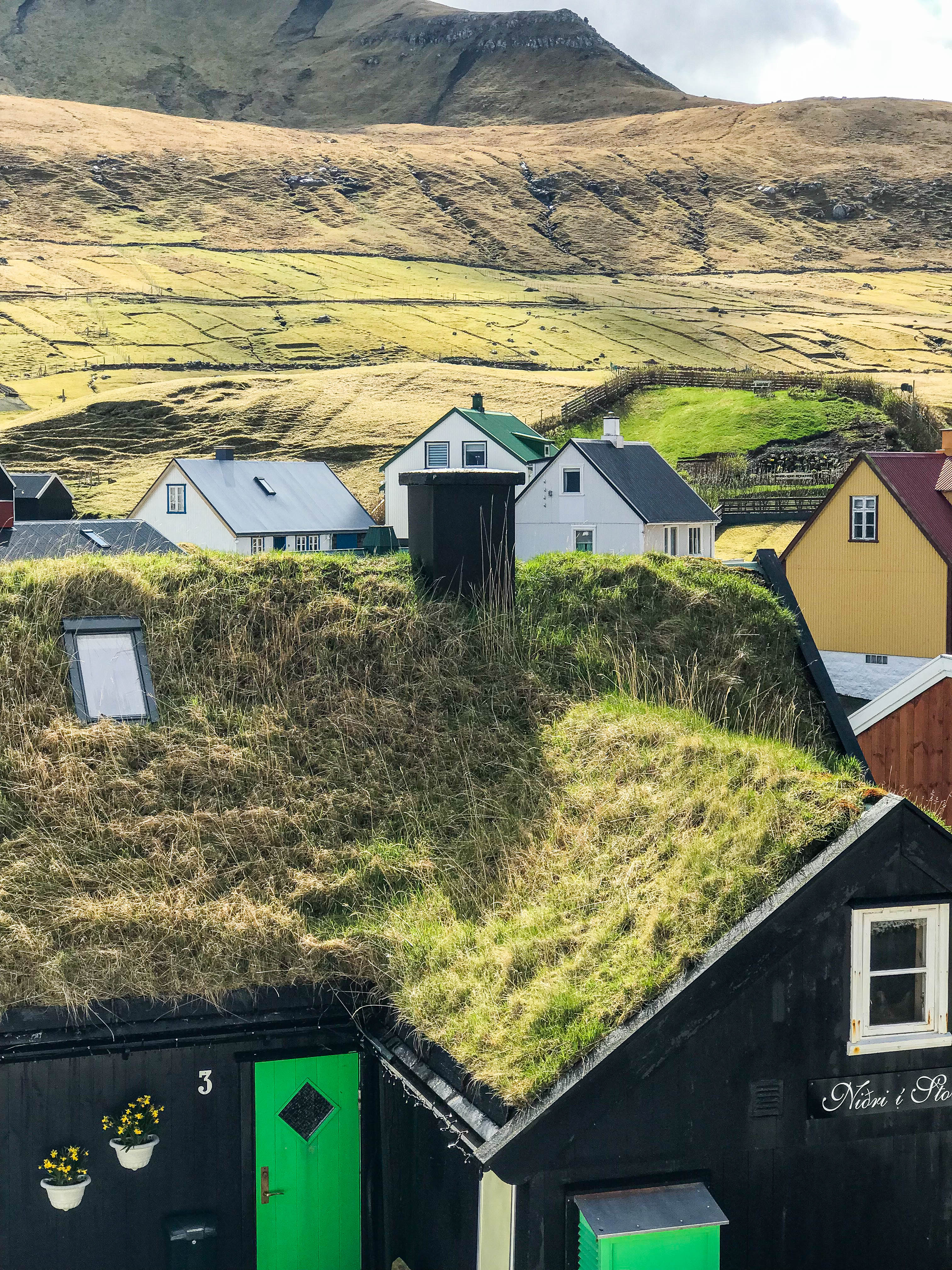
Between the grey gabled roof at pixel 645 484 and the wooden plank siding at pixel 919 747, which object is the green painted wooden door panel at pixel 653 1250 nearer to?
the wooden plank siding at pixel 919 747

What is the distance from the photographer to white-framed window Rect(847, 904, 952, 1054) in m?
8.65

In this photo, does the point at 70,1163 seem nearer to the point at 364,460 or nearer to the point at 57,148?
the point at 364,460

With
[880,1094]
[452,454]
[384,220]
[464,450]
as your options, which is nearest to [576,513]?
[464,450]

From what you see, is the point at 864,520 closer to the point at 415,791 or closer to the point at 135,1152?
the point at 415,791

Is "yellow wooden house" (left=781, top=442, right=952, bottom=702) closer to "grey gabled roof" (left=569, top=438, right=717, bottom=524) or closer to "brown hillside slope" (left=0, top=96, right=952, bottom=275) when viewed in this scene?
"grey gabled roof" (left=569, top=438, right=717, bottom=524)

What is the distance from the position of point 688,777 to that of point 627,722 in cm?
141

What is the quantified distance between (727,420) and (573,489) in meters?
28.2

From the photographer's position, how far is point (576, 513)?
4831 cm

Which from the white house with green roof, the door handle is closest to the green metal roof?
the white house with green roof

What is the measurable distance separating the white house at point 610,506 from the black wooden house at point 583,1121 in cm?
3725

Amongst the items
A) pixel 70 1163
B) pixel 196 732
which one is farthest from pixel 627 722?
pixel 70 1163

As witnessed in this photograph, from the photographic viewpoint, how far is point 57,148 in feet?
618

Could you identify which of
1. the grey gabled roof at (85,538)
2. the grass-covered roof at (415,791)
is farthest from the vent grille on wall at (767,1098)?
the grey gabled roof at (85,538)

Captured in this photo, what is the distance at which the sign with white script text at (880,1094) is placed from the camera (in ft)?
28.5
